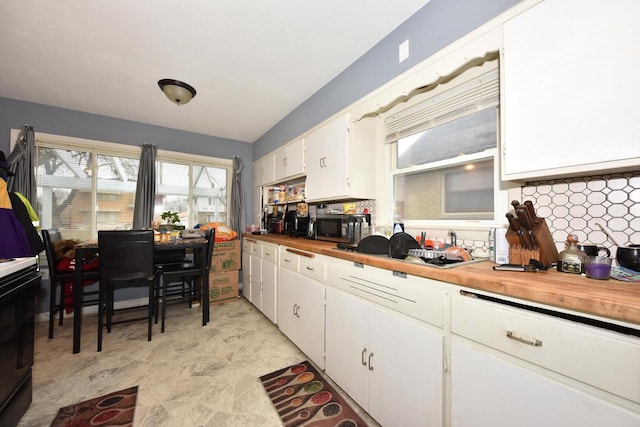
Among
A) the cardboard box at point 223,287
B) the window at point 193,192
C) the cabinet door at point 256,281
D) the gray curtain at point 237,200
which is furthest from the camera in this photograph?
the gray curtain at point 237,200

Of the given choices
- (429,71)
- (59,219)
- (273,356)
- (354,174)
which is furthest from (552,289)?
(59,219)

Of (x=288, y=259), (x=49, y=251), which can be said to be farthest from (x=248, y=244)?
(x=49, y=251)

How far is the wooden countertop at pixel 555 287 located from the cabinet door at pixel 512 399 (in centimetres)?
25

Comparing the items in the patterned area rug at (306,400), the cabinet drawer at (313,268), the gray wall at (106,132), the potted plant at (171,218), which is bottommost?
the patterned area rug at (306,400)

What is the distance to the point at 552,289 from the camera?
31.5 inches

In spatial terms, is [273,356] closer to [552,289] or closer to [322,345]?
[322,345]

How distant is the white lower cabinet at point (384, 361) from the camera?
3.75ft

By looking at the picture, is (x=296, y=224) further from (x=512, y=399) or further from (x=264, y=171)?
(x=512, y=399)

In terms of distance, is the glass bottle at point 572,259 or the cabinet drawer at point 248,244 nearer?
the glass bottle at point 572,259

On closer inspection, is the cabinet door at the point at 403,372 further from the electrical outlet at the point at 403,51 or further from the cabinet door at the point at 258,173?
the cabinet door at the point at 258,173

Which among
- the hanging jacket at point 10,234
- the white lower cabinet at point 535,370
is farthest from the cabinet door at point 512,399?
the hanging jacket at point 10,234

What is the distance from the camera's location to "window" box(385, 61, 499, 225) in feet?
5.25

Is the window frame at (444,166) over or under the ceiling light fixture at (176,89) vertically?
under

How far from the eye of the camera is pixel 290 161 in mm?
3178
